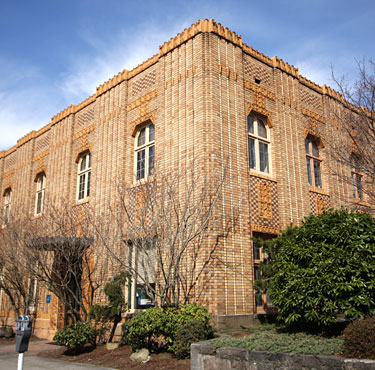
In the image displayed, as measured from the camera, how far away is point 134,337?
10602 mm

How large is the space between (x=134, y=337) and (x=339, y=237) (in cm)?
559

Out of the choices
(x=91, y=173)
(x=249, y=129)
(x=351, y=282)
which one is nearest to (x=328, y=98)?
(x=249, y=129)

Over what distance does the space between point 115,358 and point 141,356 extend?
3.63ft

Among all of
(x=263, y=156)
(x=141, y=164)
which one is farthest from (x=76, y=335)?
(x=263, y=156)

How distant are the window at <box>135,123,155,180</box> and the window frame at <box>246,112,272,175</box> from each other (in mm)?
3485

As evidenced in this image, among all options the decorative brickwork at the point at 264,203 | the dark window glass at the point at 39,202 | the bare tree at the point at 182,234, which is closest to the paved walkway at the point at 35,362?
the bare tree at the point at 182,234

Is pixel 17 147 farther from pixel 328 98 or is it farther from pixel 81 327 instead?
pixel 328 98

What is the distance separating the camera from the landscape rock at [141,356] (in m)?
10.2

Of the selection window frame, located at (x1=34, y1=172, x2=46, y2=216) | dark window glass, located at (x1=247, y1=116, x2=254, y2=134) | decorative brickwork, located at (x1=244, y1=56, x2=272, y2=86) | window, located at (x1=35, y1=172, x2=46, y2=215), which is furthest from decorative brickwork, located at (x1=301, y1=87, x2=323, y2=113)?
window, located at (x1=35, y1=172, x2=46, y2=215)

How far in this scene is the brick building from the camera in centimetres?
1305

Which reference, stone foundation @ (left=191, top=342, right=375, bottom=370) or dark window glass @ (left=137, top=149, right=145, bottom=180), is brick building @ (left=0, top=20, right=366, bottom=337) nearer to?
dark window glass @ (left=137, top=149, right=145, bottom=180)

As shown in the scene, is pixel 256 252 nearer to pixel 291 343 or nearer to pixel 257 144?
pixel 257 144

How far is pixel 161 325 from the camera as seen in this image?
10219 millimetres

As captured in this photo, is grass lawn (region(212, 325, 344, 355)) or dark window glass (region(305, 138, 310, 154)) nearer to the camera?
grass lawn (region(212, 325, 344, 355))
